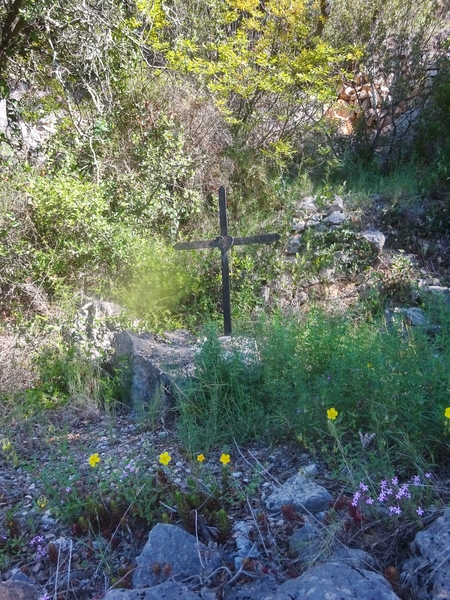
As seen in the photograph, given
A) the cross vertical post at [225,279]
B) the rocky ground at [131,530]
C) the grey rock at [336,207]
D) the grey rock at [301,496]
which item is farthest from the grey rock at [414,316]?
the grey rock at [301,496]

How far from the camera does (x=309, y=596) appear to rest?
1.71m

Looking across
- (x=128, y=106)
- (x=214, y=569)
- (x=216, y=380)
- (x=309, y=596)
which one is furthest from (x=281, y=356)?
(x=128, y=106)

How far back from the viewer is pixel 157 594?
187 cm

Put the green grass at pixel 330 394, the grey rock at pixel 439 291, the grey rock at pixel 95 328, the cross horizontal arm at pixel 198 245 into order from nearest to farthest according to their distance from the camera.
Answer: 1. the green grass at pixel 330 394
2. the grey rock at pixel 95 328
3. the cross horizontal arm at pixel 198 245
4. the grey rock at pixel 439 291

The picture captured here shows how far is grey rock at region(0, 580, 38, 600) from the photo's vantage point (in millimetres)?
2029

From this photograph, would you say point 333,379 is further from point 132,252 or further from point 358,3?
point 358,3

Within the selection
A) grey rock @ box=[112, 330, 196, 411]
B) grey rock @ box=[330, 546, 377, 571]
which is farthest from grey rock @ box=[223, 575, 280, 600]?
grey rock @ box=[112, 330, 196, 411]

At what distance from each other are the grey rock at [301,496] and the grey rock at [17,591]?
1.07m

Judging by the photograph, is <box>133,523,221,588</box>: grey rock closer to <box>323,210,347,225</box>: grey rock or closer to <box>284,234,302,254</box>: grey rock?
<box>284,234,302,254</box>: grey rock

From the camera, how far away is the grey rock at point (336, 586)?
1.71m

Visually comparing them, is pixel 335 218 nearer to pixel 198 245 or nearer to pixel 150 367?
pixel 198 245

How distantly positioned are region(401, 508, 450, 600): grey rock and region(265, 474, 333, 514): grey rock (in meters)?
0.49

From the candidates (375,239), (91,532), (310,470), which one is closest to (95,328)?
(91,532)

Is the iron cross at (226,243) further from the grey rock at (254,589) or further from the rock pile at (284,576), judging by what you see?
the grey rock at (254,589)
